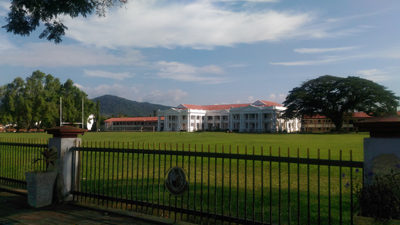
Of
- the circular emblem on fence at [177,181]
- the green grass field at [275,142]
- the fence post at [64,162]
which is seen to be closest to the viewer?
the circular emblem on fence at [177,181]

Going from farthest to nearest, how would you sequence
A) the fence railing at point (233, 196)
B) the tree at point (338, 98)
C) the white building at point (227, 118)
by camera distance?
the white building at point (227, 118) → the tree at point (338, 98) → the fence railing at point (233, 196)

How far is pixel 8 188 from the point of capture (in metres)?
7.30

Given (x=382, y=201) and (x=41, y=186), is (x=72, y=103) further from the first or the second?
(x=382, y=201)

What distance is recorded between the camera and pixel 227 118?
110250 mm

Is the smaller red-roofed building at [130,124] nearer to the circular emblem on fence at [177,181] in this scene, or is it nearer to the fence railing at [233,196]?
the fence railing at [233,196]

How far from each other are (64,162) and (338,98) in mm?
63871

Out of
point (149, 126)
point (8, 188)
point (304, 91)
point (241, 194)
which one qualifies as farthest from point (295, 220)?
point (149, 126)

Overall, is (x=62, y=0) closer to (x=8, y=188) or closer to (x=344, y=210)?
(x=8, y=188)

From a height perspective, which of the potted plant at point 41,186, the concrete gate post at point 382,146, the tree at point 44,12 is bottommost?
the potted plant at point 41,186

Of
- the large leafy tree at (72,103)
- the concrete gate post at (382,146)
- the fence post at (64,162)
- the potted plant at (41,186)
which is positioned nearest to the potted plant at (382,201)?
the concrete gate post at (382,146)

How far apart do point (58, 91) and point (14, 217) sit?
8789 centimetres

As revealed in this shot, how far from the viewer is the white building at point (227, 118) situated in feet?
319

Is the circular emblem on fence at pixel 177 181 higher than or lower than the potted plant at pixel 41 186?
higher

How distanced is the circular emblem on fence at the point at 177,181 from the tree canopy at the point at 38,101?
7835 cm
